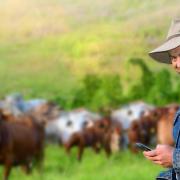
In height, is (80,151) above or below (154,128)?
below

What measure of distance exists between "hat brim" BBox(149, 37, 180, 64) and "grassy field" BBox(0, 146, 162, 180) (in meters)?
6.92

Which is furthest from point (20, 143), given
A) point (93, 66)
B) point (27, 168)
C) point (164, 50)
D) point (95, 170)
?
point (93, 66)

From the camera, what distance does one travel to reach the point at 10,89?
52.4m

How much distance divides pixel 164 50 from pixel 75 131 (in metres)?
21.5

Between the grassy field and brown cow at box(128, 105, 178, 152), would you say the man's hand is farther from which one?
brown cow at box(128, 105, 178, 152)

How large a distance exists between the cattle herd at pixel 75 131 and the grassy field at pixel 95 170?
1.15 feet

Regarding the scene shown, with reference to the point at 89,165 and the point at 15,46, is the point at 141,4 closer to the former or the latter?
the point at 15,46

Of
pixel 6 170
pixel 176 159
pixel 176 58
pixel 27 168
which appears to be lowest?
pixel 27 168

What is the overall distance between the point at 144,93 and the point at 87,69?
58.1 feet

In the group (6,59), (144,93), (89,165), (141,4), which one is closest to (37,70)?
(6,59)

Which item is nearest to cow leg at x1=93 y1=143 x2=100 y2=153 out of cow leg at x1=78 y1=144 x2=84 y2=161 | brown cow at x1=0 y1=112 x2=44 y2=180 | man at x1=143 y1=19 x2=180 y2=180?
cow leg at x1=78 y1=144 x2=84 y2=161

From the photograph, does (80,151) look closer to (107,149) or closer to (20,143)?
(107,149)

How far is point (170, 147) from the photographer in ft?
11.8

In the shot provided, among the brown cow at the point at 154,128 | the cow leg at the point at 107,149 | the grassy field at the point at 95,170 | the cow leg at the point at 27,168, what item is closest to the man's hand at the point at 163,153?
the grassy field at the point at 95,170
